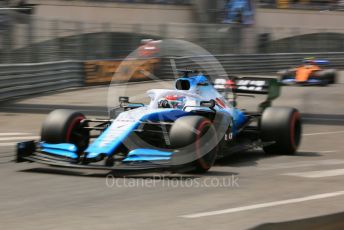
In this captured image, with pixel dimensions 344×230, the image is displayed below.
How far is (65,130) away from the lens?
936 cm

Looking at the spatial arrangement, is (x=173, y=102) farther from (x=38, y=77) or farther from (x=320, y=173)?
(x=38, y=77)

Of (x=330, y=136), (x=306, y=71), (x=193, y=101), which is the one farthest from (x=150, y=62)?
(x=193, y=101)

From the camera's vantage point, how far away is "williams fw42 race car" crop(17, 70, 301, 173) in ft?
27.7

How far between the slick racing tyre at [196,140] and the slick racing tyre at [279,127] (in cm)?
210

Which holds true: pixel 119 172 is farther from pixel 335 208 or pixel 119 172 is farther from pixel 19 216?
pixel 335 208

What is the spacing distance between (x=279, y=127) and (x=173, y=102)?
205 centimetres

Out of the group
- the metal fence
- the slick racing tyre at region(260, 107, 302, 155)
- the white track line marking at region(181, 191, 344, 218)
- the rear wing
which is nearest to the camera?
the white track line marking at region(181, 191, 344, 218)

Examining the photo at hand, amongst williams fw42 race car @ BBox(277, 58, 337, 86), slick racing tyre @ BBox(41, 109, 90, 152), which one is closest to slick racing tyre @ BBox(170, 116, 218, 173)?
slick racing tyre @ BBox(41, 109, 90, 152)

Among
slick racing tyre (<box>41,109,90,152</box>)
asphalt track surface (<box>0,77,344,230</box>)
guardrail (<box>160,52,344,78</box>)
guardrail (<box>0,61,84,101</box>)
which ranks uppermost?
slick racing tyre (<box>41,109,90,152</box>)

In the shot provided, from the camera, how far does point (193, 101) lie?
32.0 ft

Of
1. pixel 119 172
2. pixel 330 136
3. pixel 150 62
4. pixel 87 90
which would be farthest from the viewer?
pixel 150 62

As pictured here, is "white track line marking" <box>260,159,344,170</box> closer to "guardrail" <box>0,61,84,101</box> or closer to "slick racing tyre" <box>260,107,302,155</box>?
"slick racing tyre" <box>260,107,302,155</box>

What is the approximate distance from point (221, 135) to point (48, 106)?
10.3 metres

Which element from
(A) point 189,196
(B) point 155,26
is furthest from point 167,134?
(B) point 155,26
